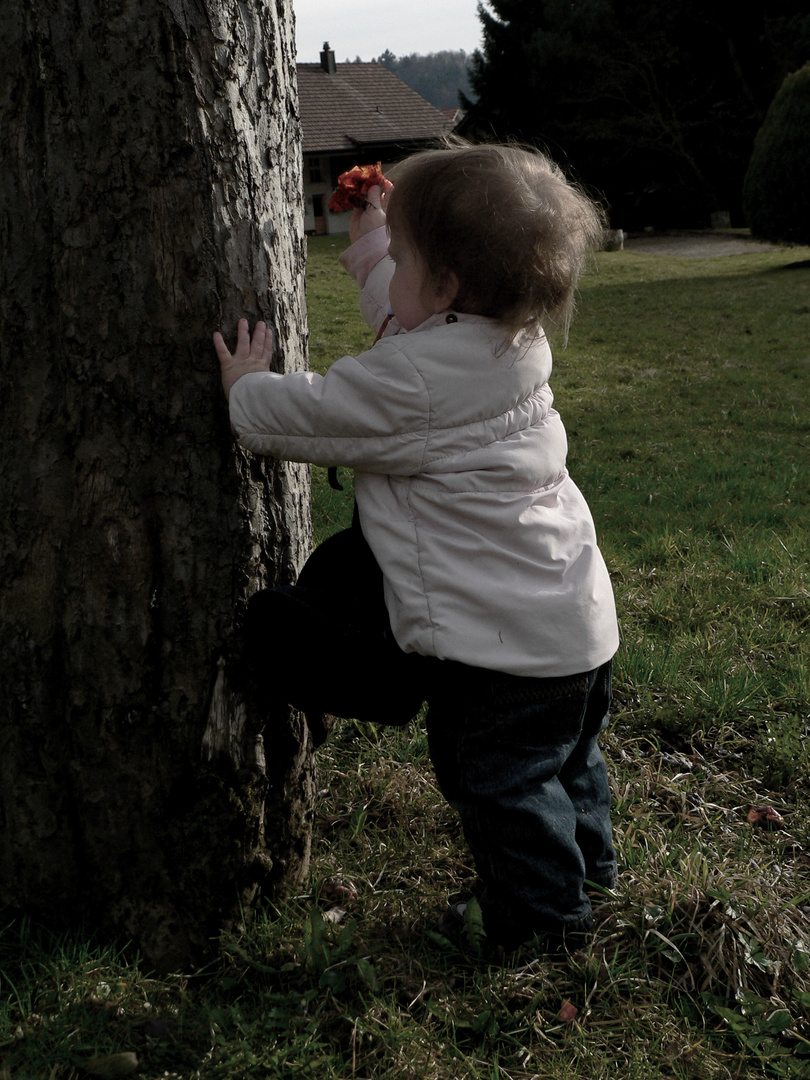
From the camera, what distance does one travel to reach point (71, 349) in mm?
1793

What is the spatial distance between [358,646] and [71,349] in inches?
31.8

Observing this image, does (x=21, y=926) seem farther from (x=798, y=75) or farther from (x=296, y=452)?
(x=798, y=75)

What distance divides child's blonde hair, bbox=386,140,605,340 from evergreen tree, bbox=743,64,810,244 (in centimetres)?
1507

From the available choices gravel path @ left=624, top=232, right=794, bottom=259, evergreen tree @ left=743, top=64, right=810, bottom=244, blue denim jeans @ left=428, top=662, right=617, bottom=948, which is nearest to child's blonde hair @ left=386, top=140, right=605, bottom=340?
blue denim jeans @ left=428, top=662, right=617, bottom=948

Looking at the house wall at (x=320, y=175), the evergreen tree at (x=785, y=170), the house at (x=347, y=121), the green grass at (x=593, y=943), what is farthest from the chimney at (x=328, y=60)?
the green grass at (x=593, y=943)

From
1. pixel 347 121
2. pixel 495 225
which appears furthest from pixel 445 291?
pixel 347 121

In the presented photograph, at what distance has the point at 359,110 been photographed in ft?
120

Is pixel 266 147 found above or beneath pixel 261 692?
above

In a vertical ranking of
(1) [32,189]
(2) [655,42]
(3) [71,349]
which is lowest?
(3) [71,349]

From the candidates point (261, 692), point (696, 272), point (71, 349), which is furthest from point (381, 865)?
point (696, 272)

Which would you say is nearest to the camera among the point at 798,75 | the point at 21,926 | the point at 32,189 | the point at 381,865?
the point at 32,189

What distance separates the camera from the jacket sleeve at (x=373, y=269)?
2.21 meters

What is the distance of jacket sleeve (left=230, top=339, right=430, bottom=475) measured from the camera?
5.86 feet

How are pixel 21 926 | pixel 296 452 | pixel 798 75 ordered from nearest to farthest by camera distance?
1. pixel 296 452
2. pixel 21 926
3. pixel 798 75
